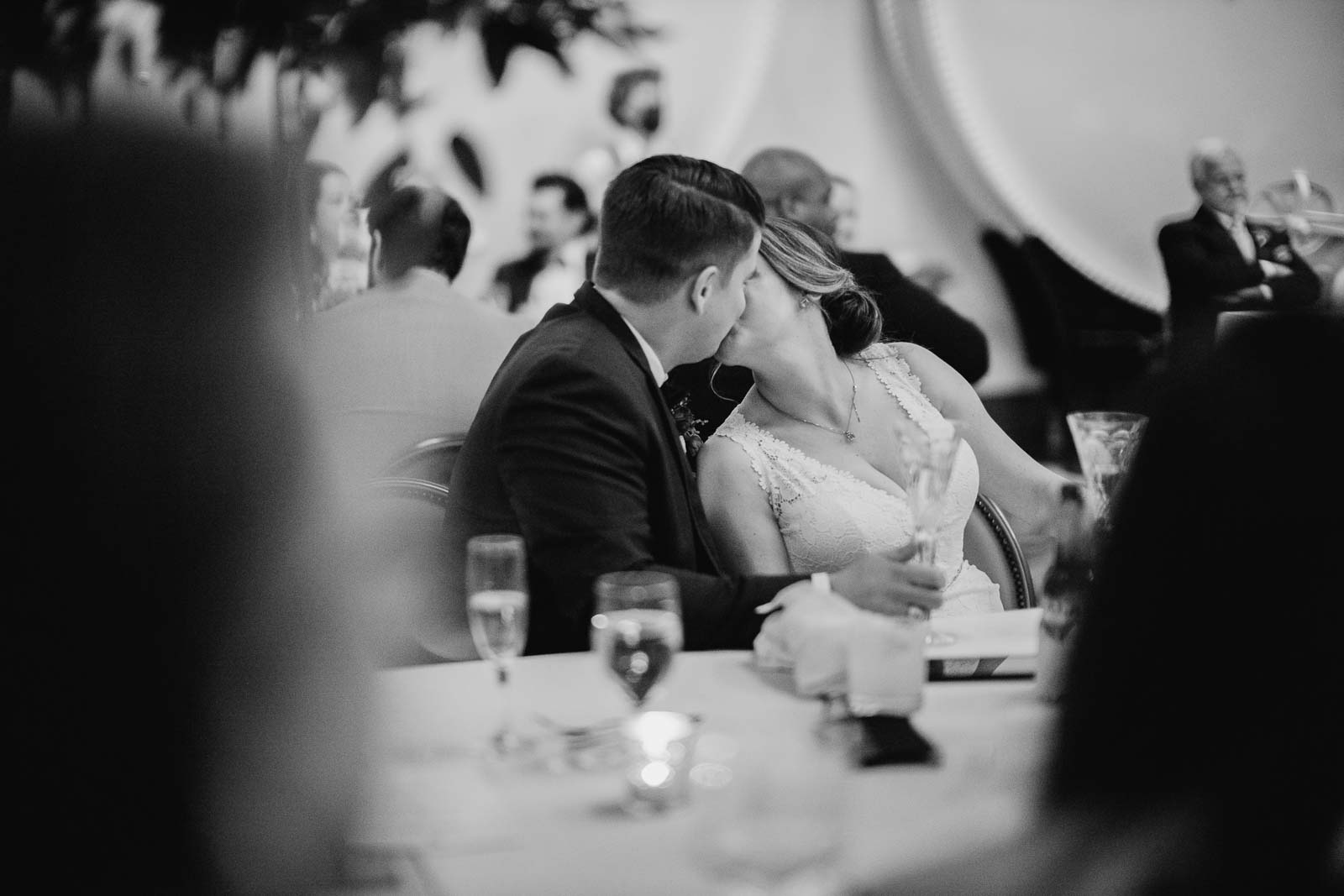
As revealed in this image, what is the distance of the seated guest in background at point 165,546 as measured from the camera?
46cm

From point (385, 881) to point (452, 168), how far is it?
1.74ft

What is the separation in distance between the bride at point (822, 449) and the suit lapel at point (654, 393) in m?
0.27

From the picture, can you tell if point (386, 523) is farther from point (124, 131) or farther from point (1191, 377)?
point (124, 131)

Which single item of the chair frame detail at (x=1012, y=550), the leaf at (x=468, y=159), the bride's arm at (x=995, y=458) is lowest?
the chair frame detail at (x=1012, y=550)

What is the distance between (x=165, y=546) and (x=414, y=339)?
2530 millimetres

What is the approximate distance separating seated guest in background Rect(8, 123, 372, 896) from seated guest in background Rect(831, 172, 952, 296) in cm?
376

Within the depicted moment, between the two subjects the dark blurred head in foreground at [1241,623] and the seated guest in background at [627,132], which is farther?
the seated guest in background at [627,132]

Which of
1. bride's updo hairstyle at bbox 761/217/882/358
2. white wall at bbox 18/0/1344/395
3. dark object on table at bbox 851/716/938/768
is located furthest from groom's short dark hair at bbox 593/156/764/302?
white wall at bbox 18/0/1344/395

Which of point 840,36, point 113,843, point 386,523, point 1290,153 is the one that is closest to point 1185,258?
point 1290,153

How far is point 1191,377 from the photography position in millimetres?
831

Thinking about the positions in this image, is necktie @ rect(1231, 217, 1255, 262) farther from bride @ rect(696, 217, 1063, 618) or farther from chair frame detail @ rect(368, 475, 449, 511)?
chair frame detail @ rect(368, 475, 449, 511)

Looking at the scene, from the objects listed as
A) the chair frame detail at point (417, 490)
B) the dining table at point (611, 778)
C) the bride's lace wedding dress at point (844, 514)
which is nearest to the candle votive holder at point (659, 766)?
the dining table at point (611, 778)

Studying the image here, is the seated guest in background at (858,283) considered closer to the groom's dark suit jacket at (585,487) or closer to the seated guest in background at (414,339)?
the seated guest in background at (414,339)

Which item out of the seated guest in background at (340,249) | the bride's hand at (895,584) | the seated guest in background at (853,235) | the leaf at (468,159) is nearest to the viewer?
the leaf at (468,159)
